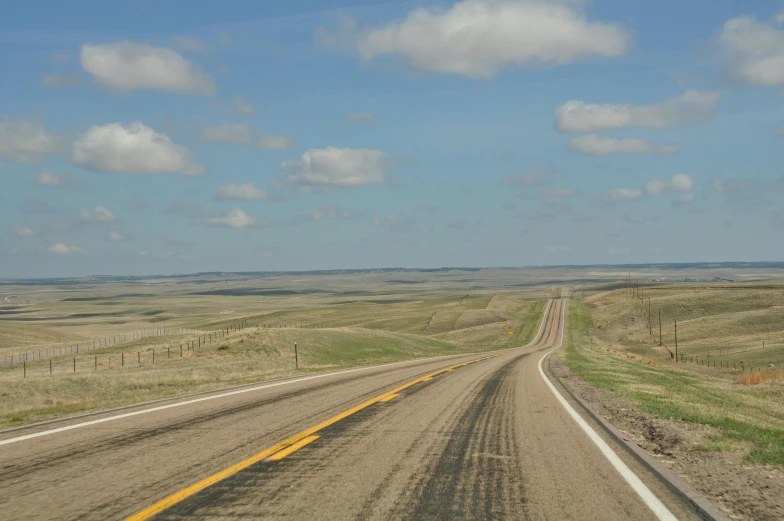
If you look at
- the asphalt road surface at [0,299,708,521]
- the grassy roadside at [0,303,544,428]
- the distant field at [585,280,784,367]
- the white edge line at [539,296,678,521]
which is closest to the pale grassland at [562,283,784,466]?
the distant field at [585,280,784,367]

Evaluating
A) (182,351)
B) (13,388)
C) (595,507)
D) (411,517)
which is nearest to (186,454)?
(411,517)

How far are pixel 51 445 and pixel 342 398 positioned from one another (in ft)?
25.2

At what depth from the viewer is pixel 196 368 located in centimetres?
3534

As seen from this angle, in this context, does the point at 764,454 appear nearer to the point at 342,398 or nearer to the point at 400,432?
the point at 400,432

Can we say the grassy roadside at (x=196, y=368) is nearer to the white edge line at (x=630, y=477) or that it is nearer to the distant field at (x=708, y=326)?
the white edge line at (x=630, y=477)

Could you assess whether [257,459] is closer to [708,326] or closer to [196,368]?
[196,368]

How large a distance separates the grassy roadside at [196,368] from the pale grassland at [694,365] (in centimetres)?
1239

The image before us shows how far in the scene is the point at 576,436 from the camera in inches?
453

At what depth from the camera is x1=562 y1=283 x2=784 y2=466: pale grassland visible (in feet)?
44.6

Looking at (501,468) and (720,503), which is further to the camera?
(501,468)

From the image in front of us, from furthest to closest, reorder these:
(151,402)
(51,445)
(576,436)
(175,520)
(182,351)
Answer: (182,351) < (151,402) < (576,436) < (51,445) < (175,520)

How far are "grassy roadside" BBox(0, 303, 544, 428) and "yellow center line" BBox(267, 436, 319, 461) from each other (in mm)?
6178

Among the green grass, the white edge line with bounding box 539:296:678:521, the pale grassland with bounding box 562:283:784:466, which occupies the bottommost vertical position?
the green grass

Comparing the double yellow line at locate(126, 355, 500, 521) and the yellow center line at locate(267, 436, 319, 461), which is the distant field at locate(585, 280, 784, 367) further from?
the yellow center line at locate(267, 436, 319, 461)
